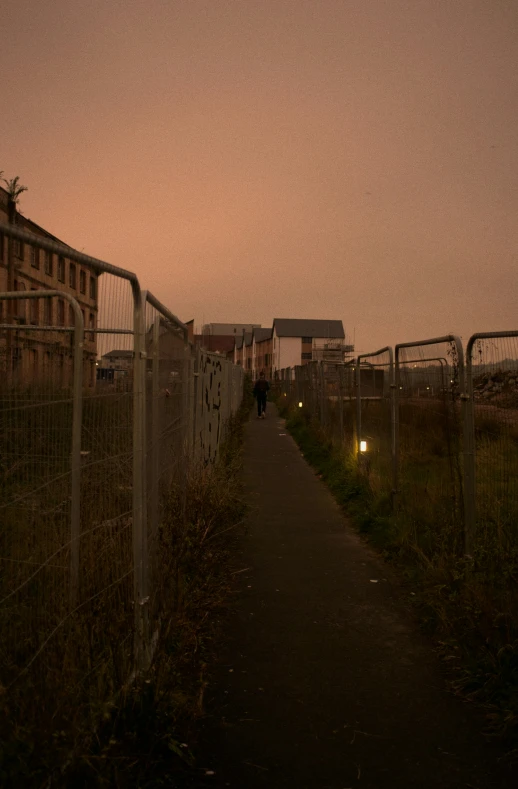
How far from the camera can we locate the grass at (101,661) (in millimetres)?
2703

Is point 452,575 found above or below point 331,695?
above

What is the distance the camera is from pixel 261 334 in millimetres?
104188

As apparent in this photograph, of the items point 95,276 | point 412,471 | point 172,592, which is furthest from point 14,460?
point 412,471

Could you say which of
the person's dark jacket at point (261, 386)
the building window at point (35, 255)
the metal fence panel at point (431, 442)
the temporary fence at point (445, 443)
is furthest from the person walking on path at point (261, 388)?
the building window at point (35, 255)

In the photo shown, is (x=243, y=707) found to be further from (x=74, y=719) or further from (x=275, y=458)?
(x=275, y=458)

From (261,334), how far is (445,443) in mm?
97729

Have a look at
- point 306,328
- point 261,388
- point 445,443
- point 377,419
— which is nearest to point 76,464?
point 445,443

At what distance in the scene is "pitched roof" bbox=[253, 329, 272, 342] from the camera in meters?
101

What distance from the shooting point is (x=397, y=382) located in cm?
855

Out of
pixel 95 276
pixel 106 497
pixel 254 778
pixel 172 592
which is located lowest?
pixel 254 778

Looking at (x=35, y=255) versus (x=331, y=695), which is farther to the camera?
(x=331, y=695)

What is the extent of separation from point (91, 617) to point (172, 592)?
99 centimetres

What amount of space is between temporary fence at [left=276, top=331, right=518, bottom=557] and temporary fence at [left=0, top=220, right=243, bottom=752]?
8.39 ft

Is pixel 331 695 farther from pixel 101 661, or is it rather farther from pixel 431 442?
pixel 431 442
